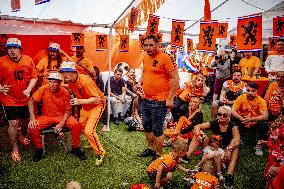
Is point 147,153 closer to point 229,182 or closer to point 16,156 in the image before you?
point 229,182

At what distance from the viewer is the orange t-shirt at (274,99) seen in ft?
18.5

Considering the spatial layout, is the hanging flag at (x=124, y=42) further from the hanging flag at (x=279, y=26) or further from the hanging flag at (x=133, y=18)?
the hanging flag at (x=279, y=26)

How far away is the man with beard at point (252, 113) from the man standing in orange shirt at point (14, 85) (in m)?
4.31

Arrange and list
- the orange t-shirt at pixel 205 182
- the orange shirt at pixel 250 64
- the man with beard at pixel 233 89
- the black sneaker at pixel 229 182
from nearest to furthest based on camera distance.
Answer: the orange t-shirt at pixel 205 182 → the black sneaker at pixel 229 182 → the man with beard at pixel 233 89 → the orange shirt at pixel 250 64

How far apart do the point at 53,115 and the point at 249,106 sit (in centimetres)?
408

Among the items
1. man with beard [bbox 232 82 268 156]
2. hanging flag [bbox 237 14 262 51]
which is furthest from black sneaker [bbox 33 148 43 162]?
hanging flag [bbox 237 14 262 51]

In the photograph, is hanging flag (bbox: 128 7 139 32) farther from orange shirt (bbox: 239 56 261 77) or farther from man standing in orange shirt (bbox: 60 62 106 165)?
orange shirt (bbox: 239 56 261 77)

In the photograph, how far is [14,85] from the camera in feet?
16.2

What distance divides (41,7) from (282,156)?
7524 mm

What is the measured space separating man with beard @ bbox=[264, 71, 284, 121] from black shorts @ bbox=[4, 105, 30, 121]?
16.7 feet

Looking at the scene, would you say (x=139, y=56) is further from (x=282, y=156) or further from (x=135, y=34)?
(x=282, y=156)

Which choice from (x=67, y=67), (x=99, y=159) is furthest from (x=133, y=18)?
(x=99, y=159)

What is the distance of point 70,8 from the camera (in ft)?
25.9

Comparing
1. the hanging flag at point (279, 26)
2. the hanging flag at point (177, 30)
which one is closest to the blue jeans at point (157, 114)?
the hanging flag at point (177, 30)
